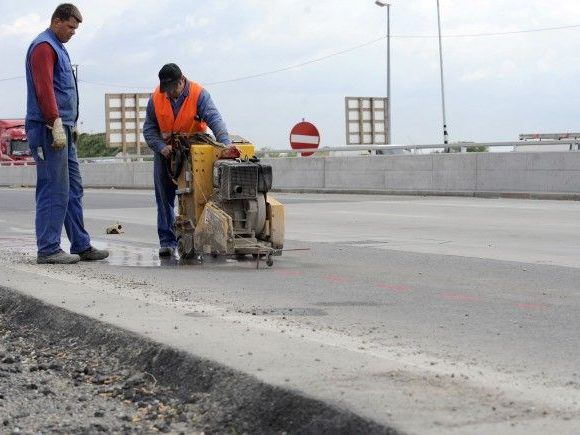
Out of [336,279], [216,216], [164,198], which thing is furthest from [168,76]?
[336,279]

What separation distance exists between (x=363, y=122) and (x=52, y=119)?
29.7 metres

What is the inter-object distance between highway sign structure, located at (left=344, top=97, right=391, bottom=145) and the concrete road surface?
24470 millimetres

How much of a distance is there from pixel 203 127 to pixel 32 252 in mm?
2203

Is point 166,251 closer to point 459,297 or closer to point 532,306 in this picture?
point 459,297

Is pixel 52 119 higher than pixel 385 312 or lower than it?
higher

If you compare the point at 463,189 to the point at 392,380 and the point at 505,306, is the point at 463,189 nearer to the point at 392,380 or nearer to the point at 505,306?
the point at 505,306

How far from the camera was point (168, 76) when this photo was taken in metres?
10.4

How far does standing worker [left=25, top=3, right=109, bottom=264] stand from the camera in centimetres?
961

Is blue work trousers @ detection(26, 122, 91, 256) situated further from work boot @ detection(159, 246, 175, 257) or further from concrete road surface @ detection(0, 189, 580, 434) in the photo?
work boot @ detection(159, 246, 175, 257)

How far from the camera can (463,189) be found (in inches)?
959

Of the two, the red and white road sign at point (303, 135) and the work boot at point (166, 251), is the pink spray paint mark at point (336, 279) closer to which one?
the work boot at point (166, 251)

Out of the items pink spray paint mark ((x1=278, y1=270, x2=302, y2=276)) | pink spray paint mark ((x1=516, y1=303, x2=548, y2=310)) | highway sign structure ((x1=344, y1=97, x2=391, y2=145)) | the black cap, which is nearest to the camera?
pink spray paint mark ((x1=516, y1=303, x2=548, y2=310))

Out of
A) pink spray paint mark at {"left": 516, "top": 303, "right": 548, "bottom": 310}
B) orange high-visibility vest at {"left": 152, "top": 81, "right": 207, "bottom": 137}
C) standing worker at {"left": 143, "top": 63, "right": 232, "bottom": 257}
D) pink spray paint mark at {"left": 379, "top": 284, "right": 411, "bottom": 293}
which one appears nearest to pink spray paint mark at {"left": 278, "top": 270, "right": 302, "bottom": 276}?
pink spray paint mark at {"left": 379, "top": 284, "right": 411, "bottom": 293}

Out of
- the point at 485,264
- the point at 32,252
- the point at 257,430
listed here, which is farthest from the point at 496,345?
the point at 32,252
